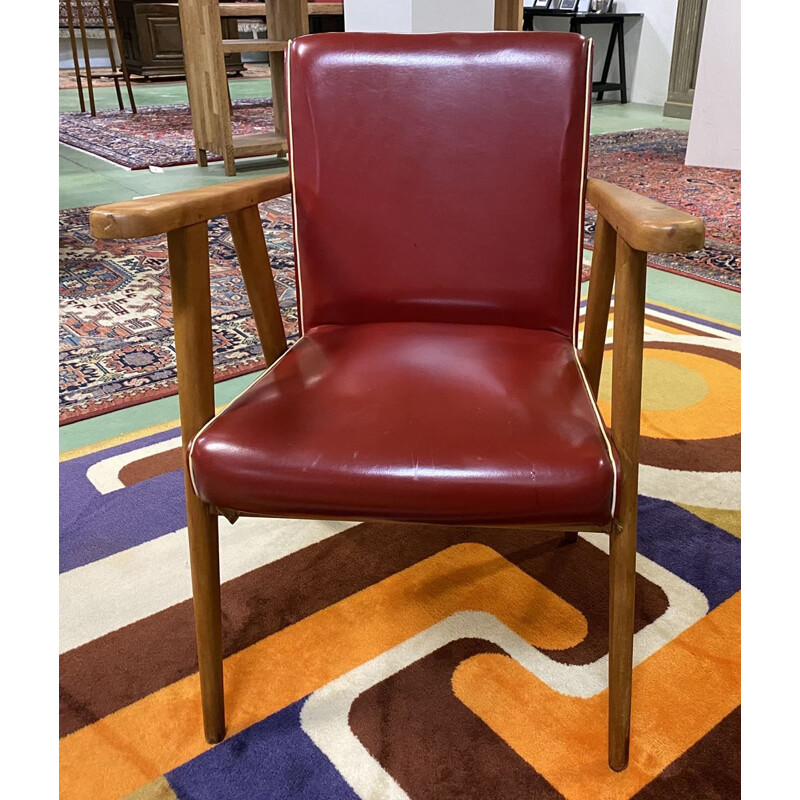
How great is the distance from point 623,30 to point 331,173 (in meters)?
6.08

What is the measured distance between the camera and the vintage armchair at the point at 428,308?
0.80 metres

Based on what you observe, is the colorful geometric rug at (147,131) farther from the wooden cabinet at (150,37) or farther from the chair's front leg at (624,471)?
the chair's front leg at (624,471)

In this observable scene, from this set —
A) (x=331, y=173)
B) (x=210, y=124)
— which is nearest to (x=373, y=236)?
(x=331, y=173)

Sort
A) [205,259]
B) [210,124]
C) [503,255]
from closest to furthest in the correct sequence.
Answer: [205,259], [503,255], [210,124]

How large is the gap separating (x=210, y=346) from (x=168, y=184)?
3049mm

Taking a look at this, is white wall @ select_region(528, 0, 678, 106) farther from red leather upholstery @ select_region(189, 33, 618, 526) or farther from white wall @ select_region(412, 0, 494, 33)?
red leather upholstery @ select_region(189, 33, 618, 526)

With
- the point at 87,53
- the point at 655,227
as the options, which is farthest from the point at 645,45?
the point at 655,227

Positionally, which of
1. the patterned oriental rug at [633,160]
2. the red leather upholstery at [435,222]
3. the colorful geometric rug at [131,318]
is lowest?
the colorful geometric rug at [131,318]

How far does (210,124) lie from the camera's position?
3.88 meters

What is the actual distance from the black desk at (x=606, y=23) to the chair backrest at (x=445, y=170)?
212 inches

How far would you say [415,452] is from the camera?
2.65ft

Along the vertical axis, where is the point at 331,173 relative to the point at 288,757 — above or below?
above

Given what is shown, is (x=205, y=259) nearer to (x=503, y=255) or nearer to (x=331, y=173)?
(x=331, y=173)

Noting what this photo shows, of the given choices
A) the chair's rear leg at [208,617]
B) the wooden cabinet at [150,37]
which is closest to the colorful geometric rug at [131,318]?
the chair's rear leg at [208,617]
